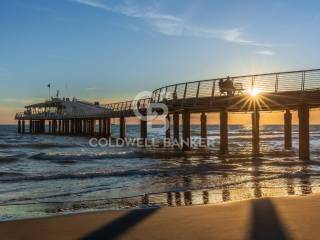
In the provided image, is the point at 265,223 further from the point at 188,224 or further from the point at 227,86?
the point at 227,86

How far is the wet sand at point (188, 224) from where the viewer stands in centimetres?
702

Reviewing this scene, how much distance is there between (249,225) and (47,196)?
6.31 m

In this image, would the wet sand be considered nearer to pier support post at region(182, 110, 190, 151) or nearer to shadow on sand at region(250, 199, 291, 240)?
shadow on sand at region(250, 199, 291, 240)

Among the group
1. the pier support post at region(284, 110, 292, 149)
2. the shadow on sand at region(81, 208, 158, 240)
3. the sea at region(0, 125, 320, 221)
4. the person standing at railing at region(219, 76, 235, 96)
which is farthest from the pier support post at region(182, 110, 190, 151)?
the shadow on sand at region(81, 208, 158, 240)

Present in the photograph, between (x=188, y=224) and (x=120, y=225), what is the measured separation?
1.06 m

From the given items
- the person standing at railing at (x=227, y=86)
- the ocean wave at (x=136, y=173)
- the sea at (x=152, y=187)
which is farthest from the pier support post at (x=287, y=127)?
the ocean wave at (x=136, y=173)

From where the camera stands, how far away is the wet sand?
23.0ft

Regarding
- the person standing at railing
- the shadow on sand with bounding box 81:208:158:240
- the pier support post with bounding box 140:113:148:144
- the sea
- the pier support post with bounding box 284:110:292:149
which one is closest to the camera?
the shadow on sand with bounding box 81:208:158:240

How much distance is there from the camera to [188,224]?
304 inches

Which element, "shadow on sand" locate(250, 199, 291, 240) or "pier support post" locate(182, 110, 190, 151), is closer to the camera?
"shadow on sand" locate(250, 199, 291, 240)

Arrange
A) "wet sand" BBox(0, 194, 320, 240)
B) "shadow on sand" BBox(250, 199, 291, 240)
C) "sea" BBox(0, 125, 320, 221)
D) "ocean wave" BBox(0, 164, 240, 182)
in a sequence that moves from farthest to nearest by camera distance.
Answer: "ocean wave" BBox(0, 164, 240, 182) < "sea" BBox(0, 125, 320, 221) < "wet sand" BBox(0, 194, 320, 240) < "shadow on sand" BBox(250, 199, 291, 240)

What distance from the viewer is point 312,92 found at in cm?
2070

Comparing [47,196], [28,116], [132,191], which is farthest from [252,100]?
[28,116]

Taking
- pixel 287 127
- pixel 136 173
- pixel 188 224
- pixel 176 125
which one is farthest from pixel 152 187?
pixel 287 127
